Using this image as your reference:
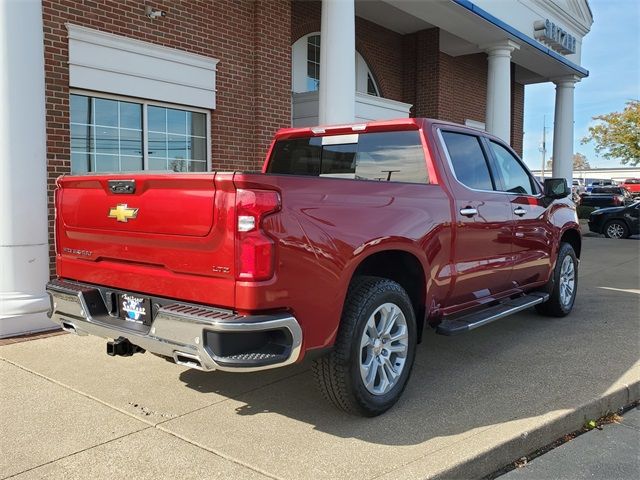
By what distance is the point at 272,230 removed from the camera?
3.11 metres

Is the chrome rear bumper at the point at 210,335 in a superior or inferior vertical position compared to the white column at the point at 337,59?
inferior

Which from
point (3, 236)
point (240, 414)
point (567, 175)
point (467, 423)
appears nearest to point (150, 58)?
point (3, 236)

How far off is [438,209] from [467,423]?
1486 mm

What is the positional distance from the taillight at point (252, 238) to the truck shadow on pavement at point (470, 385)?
111cm

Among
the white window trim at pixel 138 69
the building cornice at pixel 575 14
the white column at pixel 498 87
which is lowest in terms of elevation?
the white window trim at pixel 138 69

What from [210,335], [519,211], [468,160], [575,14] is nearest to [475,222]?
[468,160]

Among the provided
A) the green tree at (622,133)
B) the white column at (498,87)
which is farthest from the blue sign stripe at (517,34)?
the green tree at (622,133)

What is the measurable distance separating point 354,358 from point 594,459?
1.51 metres

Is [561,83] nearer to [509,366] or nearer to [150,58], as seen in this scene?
[150,58]

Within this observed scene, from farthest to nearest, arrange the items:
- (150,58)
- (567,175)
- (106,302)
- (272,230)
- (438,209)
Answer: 1. (567,175)
2. (150,58)
3. (438,209)
4. (106,302)
5. (272,230)

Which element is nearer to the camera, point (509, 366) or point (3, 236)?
point (509, 366)

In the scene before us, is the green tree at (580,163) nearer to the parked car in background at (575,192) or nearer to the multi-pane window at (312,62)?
the parked car in background at (575,192)

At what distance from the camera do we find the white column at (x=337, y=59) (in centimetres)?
840

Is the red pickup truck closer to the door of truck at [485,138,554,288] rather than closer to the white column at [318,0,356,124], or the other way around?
the door of truck at [485,138,554,288]
